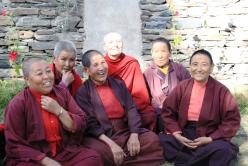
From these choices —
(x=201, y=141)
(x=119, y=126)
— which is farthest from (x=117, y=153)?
(x=201, y=141)

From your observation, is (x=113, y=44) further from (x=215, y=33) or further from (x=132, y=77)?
(x=215, y=33)

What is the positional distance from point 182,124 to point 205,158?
0.46 meters

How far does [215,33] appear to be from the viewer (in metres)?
6.86

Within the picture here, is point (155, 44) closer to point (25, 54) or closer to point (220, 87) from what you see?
point (220, 87)

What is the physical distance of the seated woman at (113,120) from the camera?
4371mm

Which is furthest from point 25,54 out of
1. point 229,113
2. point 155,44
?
point 229,113

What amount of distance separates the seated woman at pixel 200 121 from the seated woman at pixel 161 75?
500 mm

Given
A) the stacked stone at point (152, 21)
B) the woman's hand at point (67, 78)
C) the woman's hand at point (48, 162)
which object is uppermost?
the stacked stone at point (152, 21)

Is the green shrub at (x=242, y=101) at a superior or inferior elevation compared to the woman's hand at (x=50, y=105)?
inferior

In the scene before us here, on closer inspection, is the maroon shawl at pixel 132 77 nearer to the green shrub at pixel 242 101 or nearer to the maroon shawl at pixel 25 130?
the maroon shawl at pixel 25 130

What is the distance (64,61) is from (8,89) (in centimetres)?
192

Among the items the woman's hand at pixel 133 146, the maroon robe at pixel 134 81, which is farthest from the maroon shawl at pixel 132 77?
the woman's hand at pixel 133 146

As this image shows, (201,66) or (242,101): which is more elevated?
(201,66)

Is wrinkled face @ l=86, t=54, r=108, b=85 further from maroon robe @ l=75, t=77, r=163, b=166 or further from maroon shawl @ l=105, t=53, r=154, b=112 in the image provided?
maroon shawl @ l=105, t=53, r=154, b=112
